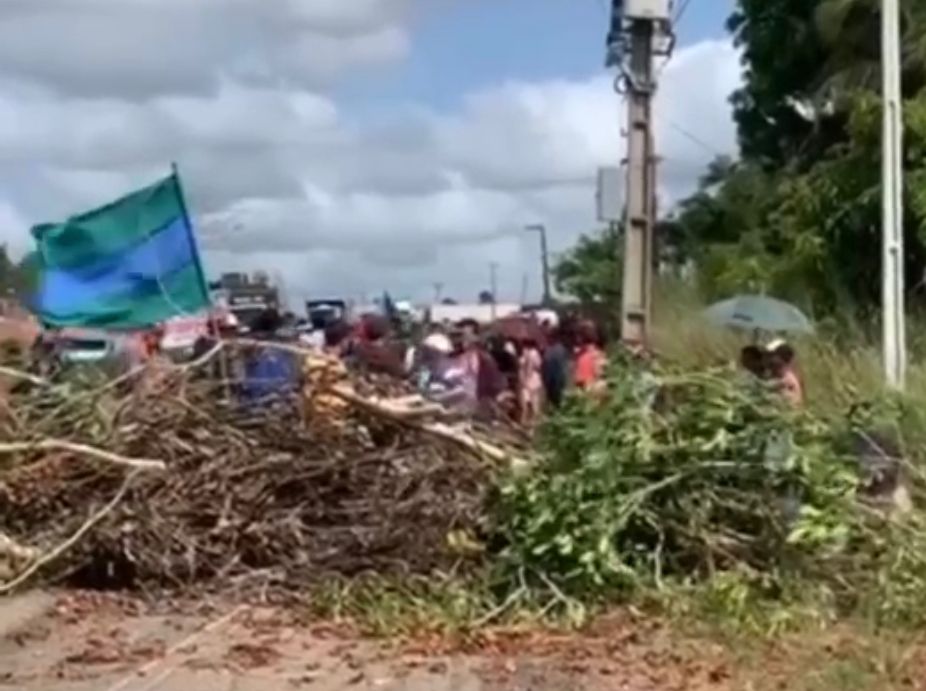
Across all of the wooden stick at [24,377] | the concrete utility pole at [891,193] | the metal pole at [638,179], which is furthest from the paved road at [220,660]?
the concrete utility pole at [891,193]

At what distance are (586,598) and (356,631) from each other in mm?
1170

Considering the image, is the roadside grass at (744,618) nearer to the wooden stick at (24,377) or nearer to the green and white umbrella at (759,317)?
the wooden stick at (24,377)

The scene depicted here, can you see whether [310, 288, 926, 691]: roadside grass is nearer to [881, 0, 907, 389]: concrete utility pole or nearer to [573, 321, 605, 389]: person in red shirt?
[573, 321, 605, 389]: person in red shirt

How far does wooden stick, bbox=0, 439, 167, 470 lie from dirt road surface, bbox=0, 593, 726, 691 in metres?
1.18

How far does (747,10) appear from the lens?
147 ft

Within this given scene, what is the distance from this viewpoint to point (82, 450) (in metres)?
14.1

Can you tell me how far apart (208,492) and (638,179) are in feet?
17.8

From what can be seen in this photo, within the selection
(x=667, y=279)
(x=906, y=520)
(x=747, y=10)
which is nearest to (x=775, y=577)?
(x=906, y=520)

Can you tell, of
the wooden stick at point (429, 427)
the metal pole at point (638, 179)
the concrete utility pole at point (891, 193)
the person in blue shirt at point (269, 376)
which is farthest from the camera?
the concrete utility pole at point (891, 193)

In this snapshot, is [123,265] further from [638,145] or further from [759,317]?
[759,317]

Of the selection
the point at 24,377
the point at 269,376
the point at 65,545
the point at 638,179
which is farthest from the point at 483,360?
the point at 65,545

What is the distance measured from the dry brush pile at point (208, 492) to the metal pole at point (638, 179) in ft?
13.1

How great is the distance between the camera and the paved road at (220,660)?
35.9 feet

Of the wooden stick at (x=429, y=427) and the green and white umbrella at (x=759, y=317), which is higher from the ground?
the green and white umbrella at (x=759, y=317)
